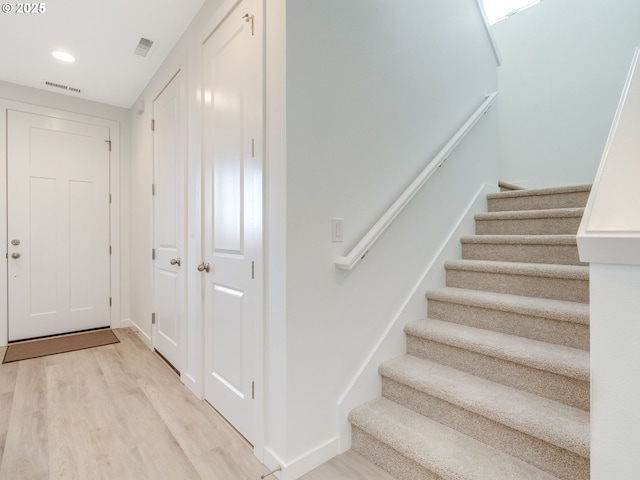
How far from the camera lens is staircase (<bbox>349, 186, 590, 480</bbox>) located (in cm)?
125

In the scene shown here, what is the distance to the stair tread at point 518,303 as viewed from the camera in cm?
152

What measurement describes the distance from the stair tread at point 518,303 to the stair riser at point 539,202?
38.0 inches

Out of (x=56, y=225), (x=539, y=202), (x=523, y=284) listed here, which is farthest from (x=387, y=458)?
(x=56, y=225)

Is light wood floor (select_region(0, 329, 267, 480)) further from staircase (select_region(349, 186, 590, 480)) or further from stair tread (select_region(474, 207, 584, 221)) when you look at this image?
stair tread (select_region(474, 207, 584, 221))

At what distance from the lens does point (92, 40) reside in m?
2.47

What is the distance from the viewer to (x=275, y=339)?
147cm

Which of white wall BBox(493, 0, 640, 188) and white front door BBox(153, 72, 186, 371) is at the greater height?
white wall BBox(493, 0, 640, 188)

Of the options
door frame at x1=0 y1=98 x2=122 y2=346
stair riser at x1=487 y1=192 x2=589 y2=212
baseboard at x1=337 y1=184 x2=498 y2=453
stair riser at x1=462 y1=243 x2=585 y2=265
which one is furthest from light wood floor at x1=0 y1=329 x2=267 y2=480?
stair riser at x1=487 y1=192 x2=589 y2=212

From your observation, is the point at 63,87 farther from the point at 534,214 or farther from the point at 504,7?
the point at 504,7

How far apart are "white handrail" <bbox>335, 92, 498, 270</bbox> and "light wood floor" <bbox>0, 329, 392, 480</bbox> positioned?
95 centimetres

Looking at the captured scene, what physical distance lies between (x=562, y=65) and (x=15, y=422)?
5193mm

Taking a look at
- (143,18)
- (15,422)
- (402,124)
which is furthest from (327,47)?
(15,422)

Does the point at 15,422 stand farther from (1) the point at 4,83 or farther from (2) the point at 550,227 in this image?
(2) the point at 550,227

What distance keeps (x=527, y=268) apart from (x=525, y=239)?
303mm
